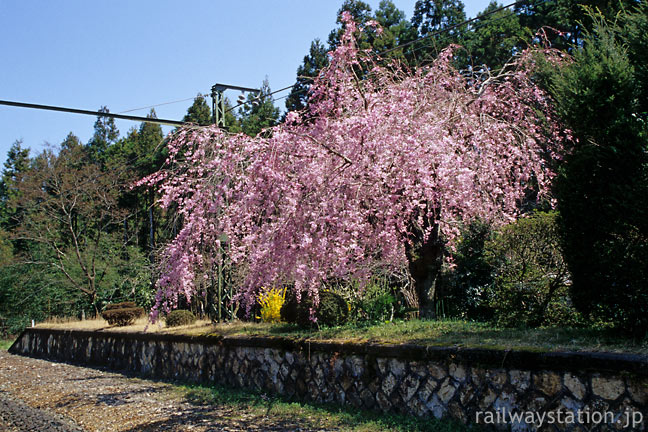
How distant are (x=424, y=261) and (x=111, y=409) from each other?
228 inches

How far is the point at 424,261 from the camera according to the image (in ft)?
29.8

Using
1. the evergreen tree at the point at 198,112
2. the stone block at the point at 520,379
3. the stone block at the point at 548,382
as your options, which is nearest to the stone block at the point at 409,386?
the stone block at the point at 520,379

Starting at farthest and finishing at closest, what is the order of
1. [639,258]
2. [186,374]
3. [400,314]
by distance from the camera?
[186,374] → [400,314] → [639,258]

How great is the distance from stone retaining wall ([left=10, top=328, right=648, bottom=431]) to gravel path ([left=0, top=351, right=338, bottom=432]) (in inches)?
35.1

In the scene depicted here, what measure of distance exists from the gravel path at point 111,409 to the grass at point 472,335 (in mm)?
1552

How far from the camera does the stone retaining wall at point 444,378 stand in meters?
4.85

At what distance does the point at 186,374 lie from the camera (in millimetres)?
11320

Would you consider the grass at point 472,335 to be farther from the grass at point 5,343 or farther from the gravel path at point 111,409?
the grass at point 5,343

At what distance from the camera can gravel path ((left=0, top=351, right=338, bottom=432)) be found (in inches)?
283

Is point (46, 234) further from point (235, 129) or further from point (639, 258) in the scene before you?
point (639, 258)

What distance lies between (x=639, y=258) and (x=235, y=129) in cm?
3616

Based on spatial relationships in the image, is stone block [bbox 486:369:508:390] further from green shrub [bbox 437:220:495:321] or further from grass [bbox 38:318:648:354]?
green shrub [bbox 437:220:495:321]

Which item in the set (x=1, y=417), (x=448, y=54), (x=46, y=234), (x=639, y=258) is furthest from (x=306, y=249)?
(x=46, y=234)

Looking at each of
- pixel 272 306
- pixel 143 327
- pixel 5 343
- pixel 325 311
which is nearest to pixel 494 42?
pixel 272 306
